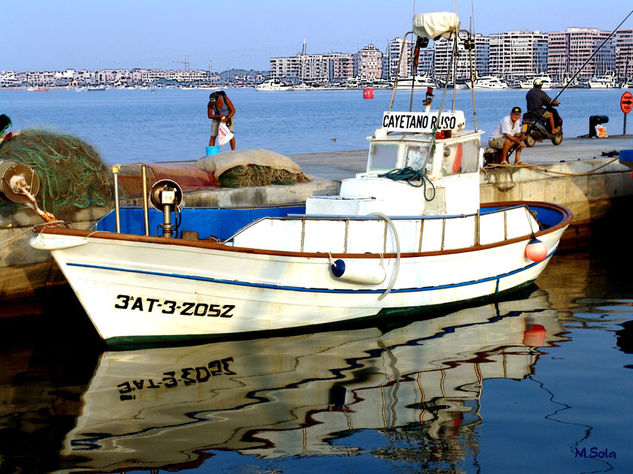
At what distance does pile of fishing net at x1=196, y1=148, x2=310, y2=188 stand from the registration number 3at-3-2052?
16.0 feet

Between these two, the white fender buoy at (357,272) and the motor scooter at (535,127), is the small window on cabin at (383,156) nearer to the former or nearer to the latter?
the white fender buoy at (357,272)

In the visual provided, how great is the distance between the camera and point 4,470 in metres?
8.16

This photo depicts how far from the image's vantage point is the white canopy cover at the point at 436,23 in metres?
14.2

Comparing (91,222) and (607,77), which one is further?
(607,77)

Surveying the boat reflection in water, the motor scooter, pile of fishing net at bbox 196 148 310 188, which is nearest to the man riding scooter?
the motor scooter

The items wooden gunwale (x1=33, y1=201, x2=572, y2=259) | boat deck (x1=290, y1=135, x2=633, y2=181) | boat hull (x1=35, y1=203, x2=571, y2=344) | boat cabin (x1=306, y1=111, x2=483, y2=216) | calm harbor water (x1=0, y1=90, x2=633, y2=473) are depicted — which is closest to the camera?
calm harbor water (x1=0, y1=90, x2=633, y2=473)

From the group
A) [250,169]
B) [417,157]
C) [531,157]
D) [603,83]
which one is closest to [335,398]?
[417,157]

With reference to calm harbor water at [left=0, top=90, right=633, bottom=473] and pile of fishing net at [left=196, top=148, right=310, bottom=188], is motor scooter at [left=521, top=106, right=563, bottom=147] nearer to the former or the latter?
pile of fishing net at [left=196, top=148, right=310, bottom=188]

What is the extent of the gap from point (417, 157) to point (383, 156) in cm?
53

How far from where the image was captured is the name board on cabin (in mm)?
13758

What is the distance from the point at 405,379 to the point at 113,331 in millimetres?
3633

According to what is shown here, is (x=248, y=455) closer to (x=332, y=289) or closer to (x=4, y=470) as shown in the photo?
(x=4, y=470)

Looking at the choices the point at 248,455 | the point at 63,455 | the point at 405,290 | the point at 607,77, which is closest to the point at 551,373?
the point at 405,290

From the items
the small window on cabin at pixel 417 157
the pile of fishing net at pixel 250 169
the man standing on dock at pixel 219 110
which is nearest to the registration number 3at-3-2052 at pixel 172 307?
the small window on cabin at pixel 417 157
